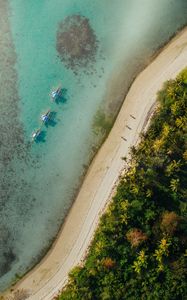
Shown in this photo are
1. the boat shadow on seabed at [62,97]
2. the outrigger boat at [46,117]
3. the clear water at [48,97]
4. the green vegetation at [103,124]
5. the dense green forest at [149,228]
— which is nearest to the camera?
the dense green forest at [149,228]

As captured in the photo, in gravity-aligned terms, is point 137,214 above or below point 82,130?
below

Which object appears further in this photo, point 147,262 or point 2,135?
point 2,135

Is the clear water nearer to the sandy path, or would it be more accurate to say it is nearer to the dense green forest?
the sandy path

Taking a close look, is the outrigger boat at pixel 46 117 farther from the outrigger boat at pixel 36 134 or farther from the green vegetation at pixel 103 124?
the green vegetation at pixel 103 124

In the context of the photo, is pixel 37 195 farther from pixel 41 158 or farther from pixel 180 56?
pixel 180 56

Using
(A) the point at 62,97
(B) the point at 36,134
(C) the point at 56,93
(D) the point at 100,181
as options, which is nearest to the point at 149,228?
(D) the point at 100,181

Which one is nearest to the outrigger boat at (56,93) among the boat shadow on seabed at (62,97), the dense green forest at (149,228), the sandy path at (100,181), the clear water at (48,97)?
the boat shadow on seabed at (62,97)

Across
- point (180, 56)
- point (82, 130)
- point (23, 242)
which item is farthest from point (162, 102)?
point (23, 242)
